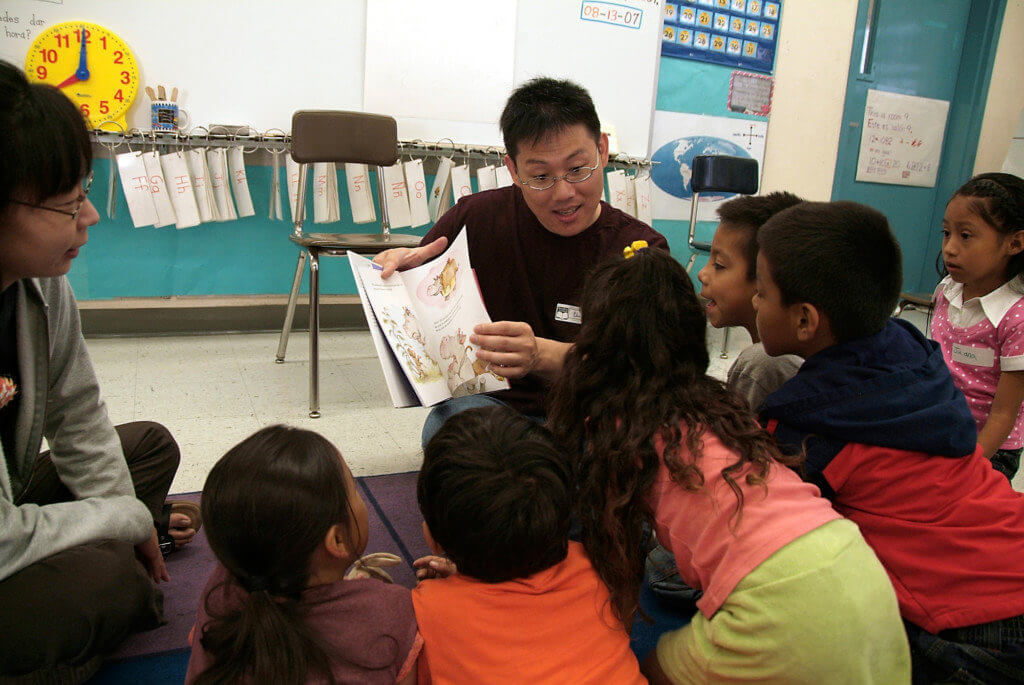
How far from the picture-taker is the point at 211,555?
146 centimetres

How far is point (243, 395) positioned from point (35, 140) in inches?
66.7

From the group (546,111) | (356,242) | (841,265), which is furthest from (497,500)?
(356,242)

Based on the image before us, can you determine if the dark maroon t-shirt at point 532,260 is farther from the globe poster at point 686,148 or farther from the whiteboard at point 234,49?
the globe poster at point 686,148

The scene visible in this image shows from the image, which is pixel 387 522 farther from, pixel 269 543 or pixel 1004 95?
pixel 1004 95

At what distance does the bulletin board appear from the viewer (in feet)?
12.4

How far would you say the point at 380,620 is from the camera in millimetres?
811

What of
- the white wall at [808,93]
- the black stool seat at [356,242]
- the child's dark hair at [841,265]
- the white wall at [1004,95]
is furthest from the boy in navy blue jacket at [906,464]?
the white wall at [1004,95]

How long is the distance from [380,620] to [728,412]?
1.60 feet

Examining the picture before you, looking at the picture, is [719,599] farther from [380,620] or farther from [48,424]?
[48,424]

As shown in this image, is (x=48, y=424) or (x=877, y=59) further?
(x=877, y=59)

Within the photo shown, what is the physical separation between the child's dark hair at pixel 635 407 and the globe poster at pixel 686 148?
121 inches

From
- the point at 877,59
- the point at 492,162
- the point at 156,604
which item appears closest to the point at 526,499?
the point at 156,604

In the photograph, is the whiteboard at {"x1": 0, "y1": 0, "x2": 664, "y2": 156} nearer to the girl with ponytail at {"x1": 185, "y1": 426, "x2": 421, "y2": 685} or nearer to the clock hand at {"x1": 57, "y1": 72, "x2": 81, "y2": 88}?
the clock hand at {"x1": 57, "y1": 72, "x2": 81, "y2": 88}

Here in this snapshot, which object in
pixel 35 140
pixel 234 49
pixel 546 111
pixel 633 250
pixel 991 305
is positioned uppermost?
pixel 234 49
